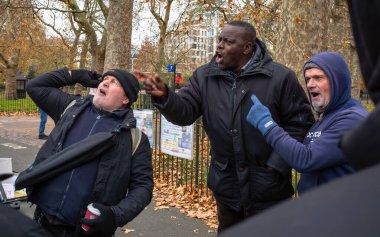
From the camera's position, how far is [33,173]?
8.59 ft

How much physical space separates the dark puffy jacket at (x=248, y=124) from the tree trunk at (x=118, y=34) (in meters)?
6.48

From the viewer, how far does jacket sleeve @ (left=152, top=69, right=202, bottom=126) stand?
2.95 meters

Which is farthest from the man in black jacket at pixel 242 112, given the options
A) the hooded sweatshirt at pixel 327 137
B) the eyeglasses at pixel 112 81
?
the hooded sweatshirt at pixel 327 137

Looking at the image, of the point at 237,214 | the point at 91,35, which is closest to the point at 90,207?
the point at 237,214

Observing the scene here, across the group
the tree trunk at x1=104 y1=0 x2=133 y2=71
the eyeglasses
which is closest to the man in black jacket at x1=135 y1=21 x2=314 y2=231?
the eyeglasses

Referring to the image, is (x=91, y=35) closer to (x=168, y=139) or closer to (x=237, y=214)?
(x=168, y=139)

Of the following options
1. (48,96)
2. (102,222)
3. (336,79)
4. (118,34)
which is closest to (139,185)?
(102,222)

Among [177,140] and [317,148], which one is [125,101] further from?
[177,140]

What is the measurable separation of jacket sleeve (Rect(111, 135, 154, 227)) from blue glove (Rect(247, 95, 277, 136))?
2.62ft

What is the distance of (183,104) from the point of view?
10.1ft

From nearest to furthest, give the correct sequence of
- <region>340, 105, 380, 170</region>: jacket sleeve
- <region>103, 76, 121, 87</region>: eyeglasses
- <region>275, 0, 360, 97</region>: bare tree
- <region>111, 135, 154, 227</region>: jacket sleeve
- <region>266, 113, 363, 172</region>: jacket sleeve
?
<region>340, 105, 380, 170</region>: jacket sleeve, <region>266, 113, 363, 172</region>: jacket sleeve, <region>111, 135, 154, 227</region>: jacket sleeve, <region>103, 76, 121, 87</region>: eyeglasses, <region>275, 0, 360, 97</region>: bare tree

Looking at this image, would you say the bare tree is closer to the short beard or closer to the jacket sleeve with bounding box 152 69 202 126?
the jacket sleeve with bounding box 152 69 202 126

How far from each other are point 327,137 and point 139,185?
1324 millimetres

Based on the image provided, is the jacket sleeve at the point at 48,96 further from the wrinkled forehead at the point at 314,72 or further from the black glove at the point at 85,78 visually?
the wrinkled forehead at the point at 314,72
